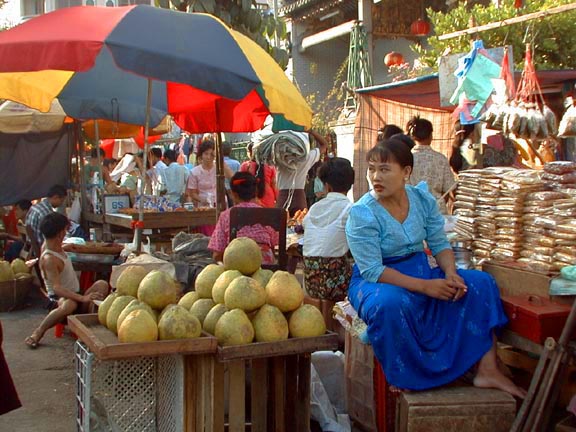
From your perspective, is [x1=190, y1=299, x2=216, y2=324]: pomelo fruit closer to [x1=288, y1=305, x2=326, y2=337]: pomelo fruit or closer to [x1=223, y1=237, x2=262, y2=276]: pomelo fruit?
[x1=223, y1=237, x2=262, y2=276]: pomelo fruit

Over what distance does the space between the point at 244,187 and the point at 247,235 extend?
0.55 metres

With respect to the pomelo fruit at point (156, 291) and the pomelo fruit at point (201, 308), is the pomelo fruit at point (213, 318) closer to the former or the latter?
the pomelo fruit at point (201, 308)

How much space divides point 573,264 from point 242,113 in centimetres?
402

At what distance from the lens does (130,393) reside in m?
3.68

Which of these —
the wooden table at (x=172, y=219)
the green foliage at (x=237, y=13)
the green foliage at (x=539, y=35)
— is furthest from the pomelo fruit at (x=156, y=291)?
the green foliage at (x=237, y=13)

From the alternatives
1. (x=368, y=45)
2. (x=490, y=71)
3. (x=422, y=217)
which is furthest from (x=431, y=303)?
(x=368, y=45)

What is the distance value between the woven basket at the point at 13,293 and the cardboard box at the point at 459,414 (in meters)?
6.03

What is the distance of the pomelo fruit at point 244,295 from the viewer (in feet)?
11.8

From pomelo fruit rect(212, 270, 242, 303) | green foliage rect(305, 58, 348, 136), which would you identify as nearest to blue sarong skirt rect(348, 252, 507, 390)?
pomelo fruit rect(212, 270, 242, 303)

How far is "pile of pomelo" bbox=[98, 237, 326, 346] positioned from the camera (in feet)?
11.3

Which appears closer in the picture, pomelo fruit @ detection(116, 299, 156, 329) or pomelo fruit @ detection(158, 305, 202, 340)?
pomelo fruit @ detection(158, 305, 202, 340)

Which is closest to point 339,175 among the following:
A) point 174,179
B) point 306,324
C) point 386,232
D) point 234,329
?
point 386,232

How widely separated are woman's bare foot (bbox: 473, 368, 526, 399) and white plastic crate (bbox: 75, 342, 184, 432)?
157 centimetres

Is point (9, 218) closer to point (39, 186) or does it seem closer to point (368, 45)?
point (39, 186)
